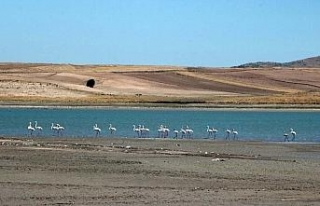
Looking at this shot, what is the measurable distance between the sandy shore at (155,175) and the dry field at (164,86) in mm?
74035

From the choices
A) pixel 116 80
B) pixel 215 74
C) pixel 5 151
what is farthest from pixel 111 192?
pixel 215 74

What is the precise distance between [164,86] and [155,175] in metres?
115

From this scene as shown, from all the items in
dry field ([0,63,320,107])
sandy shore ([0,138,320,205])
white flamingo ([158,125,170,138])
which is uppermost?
dry field ([0,63,320,107])

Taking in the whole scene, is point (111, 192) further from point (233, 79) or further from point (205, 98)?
point (233, 79)

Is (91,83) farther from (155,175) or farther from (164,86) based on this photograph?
(155,175)

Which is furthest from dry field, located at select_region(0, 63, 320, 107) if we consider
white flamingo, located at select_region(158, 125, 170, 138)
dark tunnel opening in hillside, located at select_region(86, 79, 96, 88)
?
white flamingo, located at select_region(158, 125, 170, 138)

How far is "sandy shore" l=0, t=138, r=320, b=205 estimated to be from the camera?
17094 millimetres

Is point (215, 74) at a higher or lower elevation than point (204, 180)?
higher

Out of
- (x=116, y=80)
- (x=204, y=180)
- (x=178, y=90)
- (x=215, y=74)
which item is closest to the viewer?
(x=204, y=180)

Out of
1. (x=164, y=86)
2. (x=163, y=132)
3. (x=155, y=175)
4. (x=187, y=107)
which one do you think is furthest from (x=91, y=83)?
(x=155, y=175)

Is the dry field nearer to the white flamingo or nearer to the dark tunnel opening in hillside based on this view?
the dark tunnel opening in hillside

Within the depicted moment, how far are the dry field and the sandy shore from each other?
243 ft

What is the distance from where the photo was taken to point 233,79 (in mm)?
147750

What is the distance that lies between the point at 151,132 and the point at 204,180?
1158 inches
